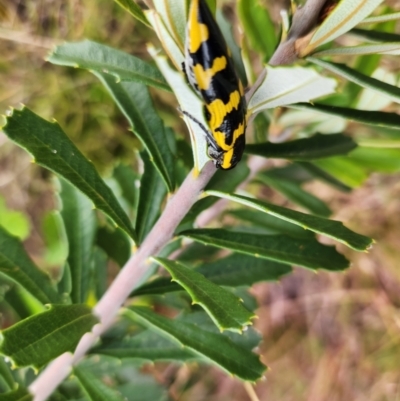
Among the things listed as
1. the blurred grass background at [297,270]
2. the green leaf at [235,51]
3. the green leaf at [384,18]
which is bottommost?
the blurred grass background at [297,270]

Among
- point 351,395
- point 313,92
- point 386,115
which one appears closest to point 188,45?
point 313,92

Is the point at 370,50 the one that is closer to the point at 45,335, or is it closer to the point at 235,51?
the point at 235,51

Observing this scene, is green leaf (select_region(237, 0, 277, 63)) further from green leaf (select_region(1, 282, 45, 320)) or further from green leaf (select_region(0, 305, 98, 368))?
green leaf (select_region(1, 282, 45, 320))

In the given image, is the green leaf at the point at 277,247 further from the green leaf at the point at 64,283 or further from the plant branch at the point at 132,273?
the green leaf at the point at 64,283

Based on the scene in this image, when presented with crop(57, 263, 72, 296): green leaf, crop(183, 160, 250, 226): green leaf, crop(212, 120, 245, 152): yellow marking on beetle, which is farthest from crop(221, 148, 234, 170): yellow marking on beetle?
crop(57, 263, 72, 296): green leaf

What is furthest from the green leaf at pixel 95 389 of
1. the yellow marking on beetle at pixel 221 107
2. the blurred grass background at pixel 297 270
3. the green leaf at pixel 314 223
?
the blurred grass background at pixel 297 270
